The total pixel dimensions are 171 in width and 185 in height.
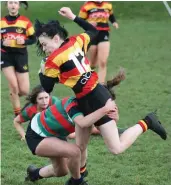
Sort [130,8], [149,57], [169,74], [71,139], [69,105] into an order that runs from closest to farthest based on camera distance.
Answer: [69,105] → [71,139] → [169,74] → [149,57] → [130,8]

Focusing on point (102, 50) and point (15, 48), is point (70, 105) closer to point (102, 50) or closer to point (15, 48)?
point (15, 48)

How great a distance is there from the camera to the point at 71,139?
7.81 m

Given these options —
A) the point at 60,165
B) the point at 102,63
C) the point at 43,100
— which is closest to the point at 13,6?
the point at 102,63

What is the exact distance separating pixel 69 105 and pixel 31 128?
1.62ft

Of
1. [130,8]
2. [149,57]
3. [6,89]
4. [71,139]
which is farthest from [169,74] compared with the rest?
[130,8]

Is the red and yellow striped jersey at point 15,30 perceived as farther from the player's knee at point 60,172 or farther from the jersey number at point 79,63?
the jersey number at point 79,63

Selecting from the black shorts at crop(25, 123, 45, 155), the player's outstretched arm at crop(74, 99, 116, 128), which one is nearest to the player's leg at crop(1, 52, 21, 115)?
the black shorts at crop(25, 123, 45, 155)

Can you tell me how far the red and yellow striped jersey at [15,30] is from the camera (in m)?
9.20

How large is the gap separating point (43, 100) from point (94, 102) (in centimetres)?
158

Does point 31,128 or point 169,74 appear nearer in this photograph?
point 31,128

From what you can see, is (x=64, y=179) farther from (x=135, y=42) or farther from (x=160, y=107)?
(x=135, y=42)

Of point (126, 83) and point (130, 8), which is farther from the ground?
point (126, 83)

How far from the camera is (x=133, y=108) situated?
9.79m

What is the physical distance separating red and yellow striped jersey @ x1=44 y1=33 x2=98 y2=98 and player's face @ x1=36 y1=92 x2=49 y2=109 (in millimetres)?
1442
